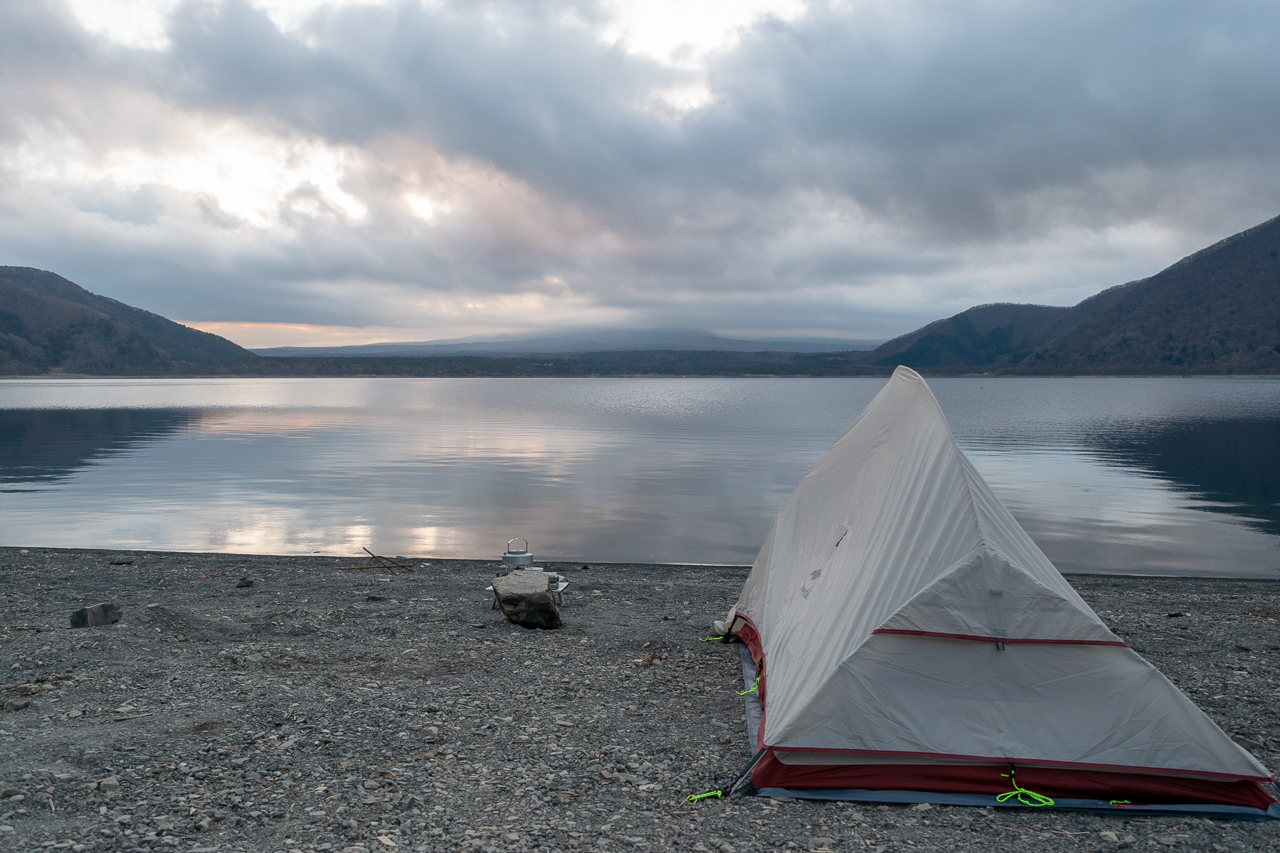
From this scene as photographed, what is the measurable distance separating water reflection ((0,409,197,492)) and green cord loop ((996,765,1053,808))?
101 ft

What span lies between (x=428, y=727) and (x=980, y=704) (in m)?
4.52

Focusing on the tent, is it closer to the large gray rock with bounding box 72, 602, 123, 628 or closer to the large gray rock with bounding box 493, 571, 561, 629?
the large gray rock with bounding box 493, 571, 561, 629

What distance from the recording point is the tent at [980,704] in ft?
18.7

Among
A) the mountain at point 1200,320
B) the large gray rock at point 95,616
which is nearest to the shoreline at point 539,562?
the large gray rock at point 95,616

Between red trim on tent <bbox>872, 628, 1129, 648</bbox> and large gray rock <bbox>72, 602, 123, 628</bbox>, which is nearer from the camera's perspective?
red trim on tent <bbox>872, 628, 1129, 648</bbox>

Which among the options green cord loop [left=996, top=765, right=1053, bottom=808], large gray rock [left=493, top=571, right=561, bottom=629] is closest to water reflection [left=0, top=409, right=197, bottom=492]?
large gray rock [left=493, top=571, right=561, bottom=629]

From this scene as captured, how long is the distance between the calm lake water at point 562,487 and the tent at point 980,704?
1091 centimetres

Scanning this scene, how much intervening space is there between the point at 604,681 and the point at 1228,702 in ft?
20.1

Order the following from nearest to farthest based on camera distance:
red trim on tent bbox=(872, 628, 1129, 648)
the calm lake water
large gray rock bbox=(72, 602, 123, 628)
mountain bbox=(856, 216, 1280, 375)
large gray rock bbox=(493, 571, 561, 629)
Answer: red trim on tent bbox=(872, 628, 1129, 648)
large gray rock bbox=(72, 602, 123, 628)
large gray rock bbox=(493, 571, 561, 629)
the calm lake water
mountain bbox=(856, 216, 1280, 375)

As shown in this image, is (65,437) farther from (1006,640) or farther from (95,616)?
(1006,640)

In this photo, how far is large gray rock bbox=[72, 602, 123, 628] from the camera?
31.3 ft

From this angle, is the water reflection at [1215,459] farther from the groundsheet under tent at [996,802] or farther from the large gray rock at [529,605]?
the large gray rock at [529,605]

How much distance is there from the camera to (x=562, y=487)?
2788 cm

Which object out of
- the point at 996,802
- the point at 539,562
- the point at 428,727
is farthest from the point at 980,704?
the point at 539,562
